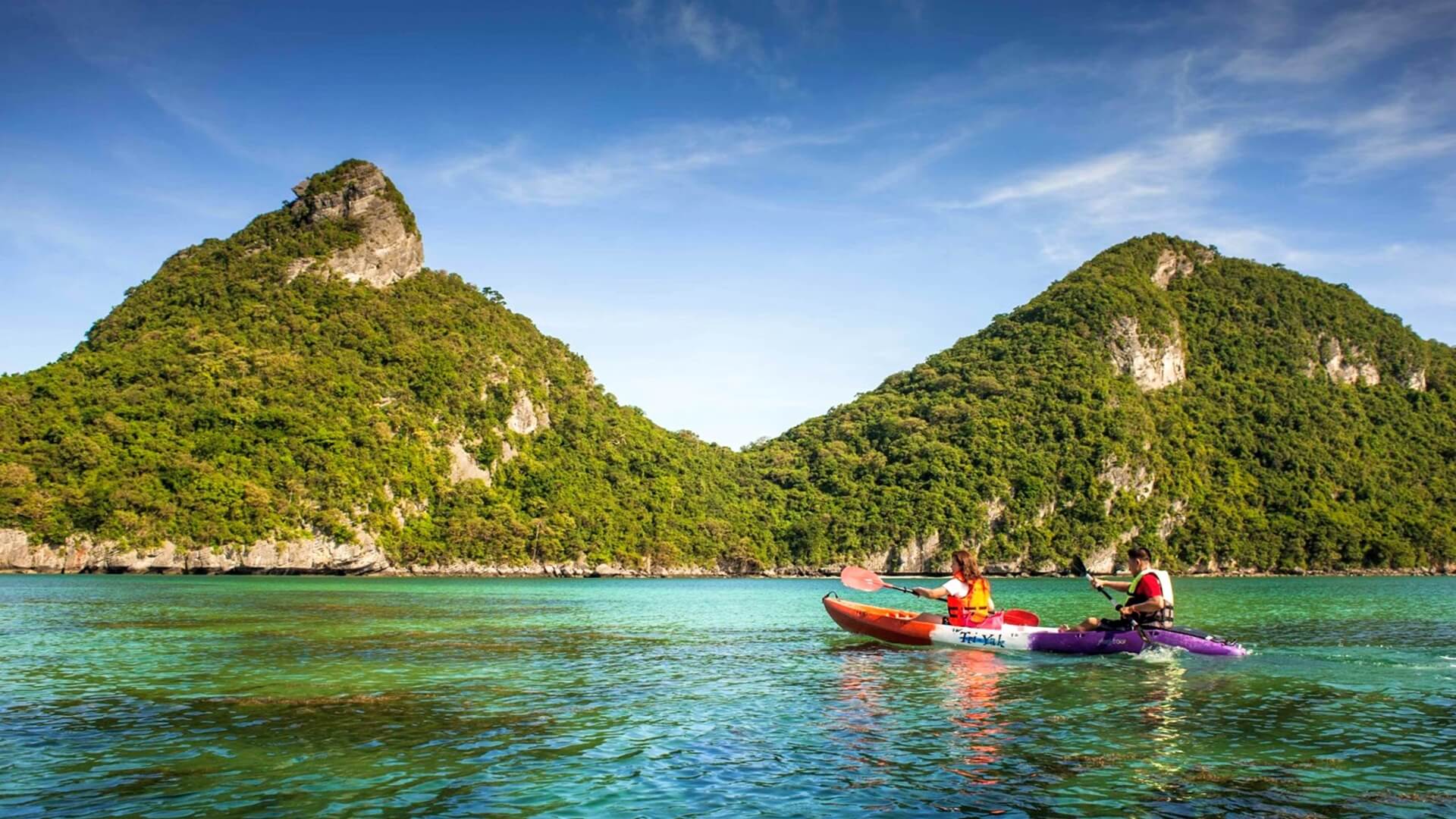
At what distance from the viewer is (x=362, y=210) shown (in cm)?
12281

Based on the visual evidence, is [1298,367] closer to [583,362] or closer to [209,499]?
[583,362]

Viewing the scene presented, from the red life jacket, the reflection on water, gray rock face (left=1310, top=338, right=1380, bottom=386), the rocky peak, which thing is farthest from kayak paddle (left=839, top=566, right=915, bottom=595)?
gray rock face (left=1310, top=338, right=1380, bottom=386)

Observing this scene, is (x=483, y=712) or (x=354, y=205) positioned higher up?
(x=354, y=205)

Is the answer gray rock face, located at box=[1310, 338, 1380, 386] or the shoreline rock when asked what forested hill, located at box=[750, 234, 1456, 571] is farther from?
the shoreline rock

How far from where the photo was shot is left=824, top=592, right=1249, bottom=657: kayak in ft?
61.0

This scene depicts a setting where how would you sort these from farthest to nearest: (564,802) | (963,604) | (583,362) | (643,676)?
(583,362) → (963,604) → (643,676) → (564,802)

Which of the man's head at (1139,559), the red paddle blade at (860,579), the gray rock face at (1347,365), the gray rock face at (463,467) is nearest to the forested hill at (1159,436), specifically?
the gray rock face at (1347,365)

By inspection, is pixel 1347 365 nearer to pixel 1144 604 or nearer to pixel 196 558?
pixel 1144 604

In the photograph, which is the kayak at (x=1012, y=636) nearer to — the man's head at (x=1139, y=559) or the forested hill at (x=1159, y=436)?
the man's head at (x=1139, y=559)

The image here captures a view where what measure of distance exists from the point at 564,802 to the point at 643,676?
28.4ft

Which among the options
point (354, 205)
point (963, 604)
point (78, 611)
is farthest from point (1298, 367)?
point (78, 611)

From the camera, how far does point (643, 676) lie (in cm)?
1652

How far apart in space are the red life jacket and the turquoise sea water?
116cm

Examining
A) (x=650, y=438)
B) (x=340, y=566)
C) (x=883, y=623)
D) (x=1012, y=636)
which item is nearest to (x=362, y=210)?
(x=650, y=438)
